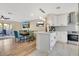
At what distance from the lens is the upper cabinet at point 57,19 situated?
4.92ft

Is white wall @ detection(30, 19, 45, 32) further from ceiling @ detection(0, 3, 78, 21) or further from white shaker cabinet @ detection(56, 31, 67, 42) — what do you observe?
white shaker cabinet @ detection(56, 31, 67, 42)

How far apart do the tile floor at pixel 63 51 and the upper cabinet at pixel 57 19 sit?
321 mm

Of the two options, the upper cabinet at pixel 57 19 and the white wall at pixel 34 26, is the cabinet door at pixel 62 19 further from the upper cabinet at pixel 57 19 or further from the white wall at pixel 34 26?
the white wall at pixel 34 26

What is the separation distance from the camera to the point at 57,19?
1531 millimetres

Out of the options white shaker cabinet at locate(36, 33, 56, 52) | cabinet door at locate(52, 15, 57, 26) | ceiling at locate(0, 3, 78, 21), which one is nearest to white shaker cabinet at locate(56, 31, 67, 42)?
white shaker cabinet at locate(36, 33, 56, 52)

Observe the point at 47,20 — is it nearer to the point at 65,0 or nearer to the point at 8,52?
the point at 65,0

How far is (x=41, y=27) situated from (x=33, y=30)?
0.44ft

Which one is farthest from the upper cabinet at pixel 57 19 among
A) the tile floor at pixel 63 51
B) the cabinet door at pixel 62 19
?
the tile floor at pixel 63 51

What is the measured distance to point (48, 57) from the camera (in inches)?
58.9

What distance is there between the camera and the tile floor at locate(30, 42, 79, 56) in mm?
1464

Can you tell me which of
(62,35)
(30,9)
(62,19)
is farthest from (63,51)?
(30,9)

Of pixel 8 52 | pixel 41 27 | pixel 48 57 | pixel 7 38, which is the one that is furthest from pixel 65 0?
pixel 8 52

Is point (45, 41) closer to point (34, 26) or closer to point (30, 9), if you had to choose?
point (34, 26)

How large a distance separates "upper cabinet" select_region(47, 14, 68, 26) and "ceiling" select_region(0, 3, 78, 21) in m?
0.07
